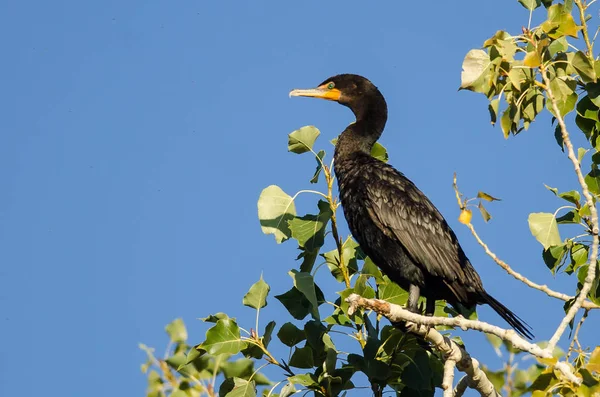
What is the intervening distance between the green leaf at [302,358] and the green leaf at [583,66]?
1950 millimetres

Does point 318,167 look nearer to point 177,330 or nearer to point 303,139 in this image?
point 303,139

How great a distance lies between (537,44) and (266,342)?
2.01 meters

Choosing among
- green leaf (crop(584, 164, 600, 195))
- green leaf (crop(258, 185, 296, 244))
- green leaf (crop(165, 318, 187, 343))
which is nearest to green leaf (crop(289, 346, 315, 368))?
green leaf (crop(258, 185, 296, 244))

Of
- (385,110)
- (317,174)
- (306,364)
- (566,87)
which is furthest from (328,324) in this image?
(385,110)

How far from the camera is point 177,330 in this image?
3781 mm

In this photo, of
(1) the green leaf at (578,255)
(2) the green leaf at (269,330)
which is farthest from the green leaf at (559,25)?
(2) the green leaf at (269,330)

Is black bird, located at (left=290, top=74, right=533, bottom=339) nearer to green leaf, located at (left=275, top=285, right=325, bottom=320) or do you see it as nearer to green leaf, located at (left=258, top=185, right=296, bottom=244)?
green leaf, located at (left=258, top=185, right=296, bottom=244)

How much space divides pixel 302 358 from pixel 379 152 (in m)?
2.33

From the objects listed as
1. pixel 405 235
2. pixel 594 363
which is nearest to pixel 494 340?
pixel 594 363

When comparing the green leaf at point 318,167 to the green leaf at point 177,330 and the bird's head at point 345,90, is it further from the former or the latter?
the bird's head at point 345,90

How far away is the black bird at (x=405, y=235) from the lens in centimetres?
574

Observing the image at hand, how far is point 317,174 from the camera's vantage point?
5.23 metres

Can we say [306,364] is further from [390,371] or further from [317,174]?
[317,174]

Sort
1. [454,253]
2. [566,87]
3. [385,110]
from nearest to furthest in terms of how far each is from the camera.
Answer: [566,87] → [454,253] → [385,110]
